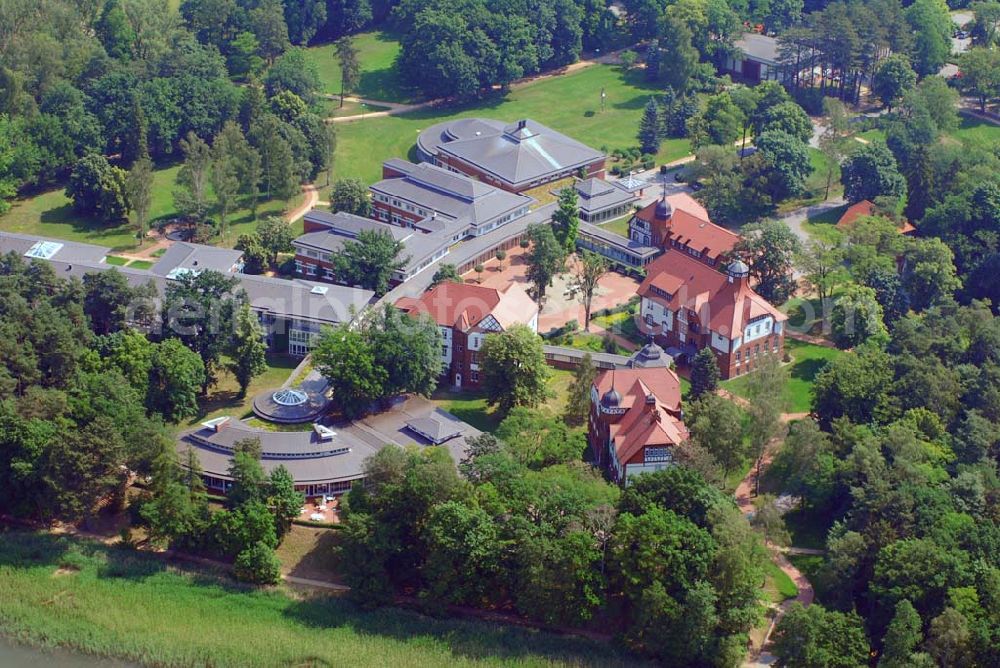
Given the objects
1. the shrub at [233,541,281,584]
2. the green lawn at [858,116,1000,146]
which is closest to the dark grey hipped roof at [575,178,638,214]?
the green lawn at [858,116,1000,146]

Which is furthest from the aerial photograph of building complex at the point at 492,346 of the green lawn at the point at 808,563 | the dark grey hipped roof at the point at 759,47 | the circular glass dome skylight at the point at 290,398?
the circular glass dome skylight at the point at 290,398

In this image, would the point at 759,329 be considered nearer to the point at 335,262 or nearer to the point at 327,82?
the point at 335,262

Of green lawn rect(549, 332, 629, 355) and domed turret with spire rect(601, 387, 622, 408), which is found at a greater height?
domed turret with spire rect(601, 387, 622, 408)

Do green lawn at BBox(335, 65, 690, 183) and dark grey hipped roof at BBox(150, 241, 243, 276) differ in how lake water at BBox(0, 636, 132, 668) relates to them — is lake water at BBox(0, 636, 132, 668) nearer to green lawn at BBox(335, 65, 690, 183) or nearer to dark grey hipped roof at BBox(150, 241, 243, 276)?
dark grey hipped roof at BBox(150, 241, 243, 276)

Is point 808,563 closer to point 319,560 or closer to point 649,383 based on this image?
point 649,383

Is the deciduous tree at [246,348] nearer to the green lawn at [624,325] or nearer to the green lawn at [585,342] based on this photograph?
the green lawn at [585,342]

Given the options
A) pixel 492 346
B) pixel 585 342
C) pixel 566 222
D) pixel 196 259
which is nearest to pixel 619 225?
pixel 566 222
